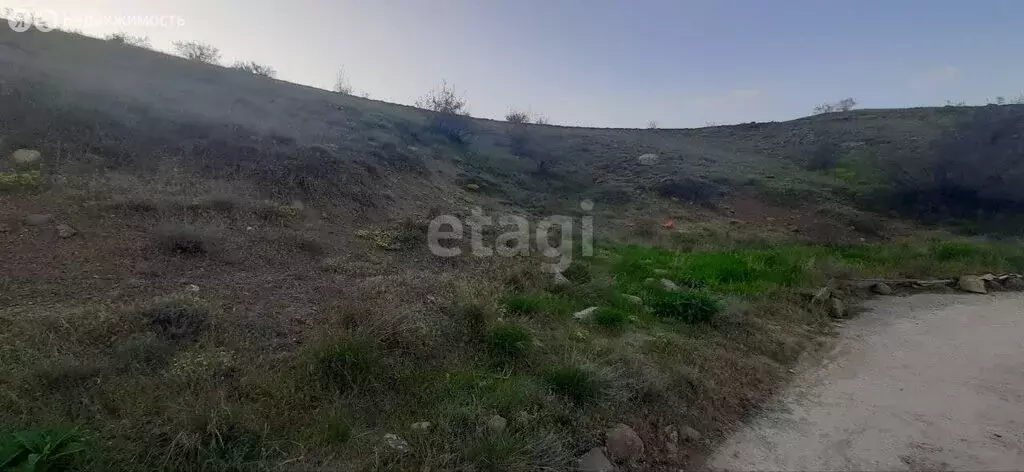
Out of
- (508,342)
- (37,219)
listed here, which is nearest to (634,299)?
(508,342)

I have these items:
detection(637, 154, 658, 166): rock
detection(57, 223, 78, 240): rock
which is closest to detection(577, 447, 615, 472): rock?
detection(57, 223, 78, 240): rock

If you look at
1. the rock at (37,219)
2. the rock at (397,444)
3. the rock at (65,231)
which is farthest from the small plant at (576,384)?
the rock at (37,219)

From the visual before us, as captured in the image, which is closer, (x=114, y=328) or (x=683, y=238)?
(x=114, y=328)

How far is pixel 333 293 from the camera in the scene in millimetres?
5242

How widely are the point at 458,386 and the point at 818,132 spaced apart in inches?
964

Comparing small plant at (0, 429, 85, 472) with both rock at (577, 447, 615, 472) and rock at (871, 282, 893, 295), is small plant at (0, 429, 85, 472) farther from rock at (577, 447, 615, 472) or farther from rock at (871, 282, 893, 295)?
rock at (871, 282, 893, 295)

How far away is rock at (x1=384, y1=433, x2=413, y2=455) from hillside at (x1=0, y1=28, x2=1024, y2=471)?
1 centimetres

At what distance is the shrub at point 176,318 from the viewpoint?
3893 millimetres

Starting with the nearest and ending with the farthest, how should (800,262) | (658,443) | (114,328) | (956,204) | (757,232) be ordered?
(658,443)
(114,328)
(800,262)
(757,232)
(956,204)

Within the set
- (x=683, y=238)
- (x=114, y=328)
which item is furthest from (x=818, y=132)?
(x=114, y=328)

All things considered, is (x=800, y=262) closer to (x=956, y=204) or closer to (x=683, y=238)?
(x=683, y=238)

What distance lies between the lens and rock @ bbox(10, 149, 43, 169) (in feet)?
22.2

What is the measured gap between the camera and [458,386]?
368 centimetres

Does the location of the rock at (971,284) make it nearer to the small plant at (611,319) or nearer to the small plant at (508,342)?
the small plant at (611,319)
